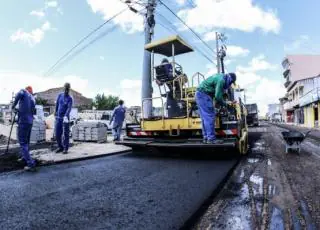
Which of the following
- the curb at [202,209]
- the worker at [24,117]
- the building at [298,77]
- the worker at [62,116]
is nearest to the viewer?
the curb at [202,209]

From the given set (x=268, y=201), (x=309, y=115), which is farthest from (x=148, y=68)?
(x=309, y=115)

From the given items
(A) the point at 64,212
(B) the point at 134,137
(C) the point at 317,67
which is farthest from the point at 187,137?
(C) the point at 317,67

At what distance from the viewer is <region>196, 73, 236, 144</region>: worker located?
23.1 ft

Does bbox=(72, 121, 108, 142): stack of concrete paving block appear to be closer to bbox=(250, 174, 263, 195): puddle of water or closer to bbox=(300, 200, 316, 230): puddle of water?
bbox=(250, 174, 263, 195): puddle of water

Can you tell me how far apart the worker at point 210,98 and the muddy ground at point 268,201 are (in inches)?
54.9

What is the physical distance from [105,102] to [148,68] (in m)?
49.7

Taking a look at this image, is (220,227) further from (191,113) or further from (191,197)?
(191,113)

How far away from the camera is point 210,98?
7254mm

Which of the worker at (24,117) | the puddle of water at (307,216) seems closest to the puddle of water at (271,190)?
the puddle of water at (307,216)

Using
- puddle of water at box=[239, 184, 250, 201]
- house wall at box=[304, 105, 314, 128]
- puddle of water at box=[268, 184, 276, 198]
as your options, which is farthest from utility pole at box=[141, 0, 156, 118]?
house wall at box=[304, 105, 314, 128]

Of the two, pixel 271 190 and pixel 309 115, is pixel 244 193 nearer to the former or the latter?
pixel 271 190

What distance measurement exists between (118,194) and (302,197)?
2.21m

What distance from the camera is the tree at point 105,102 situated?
6088 centimetres

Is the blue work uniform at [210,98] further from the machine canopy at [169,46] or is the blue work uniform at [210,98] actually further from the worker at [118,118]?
the worker at [118,118]
